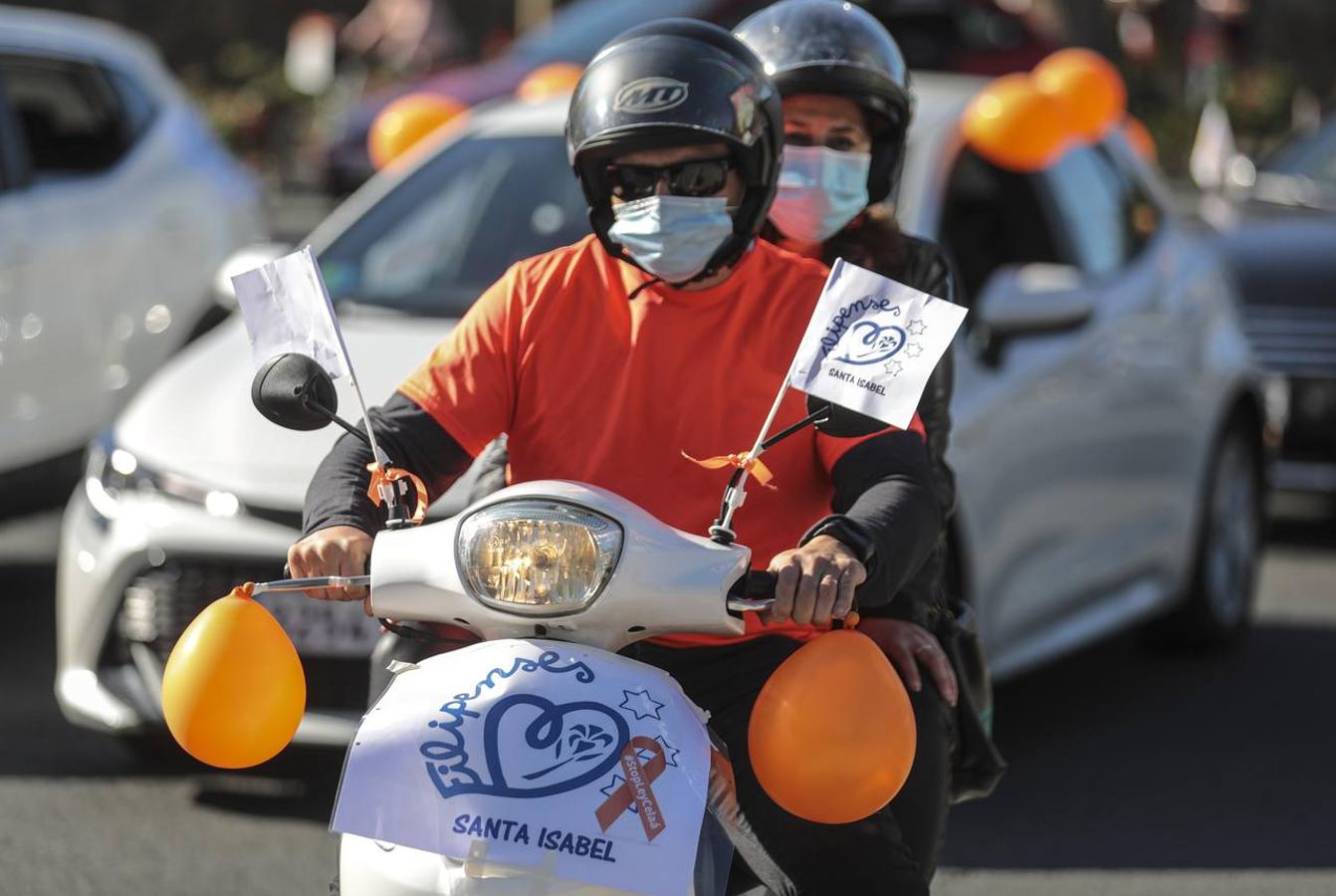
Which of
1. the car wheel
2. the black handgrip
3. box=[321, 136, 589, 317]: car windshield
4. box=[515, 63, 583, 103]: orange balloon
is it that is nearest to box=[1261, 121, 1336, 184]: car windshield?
the car wheel

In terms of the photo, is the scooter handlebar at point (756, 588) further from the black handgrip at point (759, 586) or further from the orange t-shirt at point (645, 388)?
the orange t-shirt at point (645, 388)

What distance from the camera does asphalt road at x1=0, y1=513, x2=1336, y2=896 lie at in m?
5.15

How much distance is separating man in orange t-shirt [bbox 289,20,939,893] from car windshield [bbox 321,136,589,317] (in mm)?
2640

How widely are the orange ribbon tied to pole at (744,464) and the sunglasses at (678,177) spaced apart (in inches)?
14.2

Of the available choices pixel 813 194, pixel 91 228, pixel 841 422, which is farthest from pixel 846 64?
pixel 91 228

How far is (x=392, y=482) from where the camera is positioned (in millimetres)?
3068

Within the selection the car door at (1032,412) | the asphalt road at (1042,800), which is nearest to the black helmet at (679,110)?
the asphalt road at (1042,800)

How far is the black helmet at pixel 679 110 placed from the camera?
3127 millimetres

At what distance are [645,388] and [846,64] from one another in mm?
1200

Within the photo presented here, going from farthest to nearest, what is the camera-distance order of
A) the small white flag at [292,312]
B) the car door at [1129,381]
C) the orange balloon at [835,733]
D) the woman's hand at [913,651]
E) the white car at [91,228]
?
1. the white car at [91,228]
2. the car door at [1129,381]
3. the woman's hand at [913,651]
4. the small white flag at [292,312]
5. the orange balloon at [835,733]

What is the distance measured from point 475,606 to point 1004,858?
2896mm

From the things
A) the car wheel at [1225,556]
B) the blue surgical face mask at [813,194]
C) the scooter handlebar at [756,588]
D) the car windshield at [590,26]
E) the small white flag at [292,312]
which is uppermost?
the small white flag at [292,312]

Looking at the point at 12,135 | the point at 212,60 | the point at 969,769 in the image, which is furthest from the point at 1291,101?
the point at 969,769

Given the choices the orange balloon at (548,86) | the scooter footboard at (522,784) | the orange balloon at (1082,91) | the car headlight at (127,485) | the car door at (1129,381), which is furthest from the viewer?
the orange balloon at (548,86)
